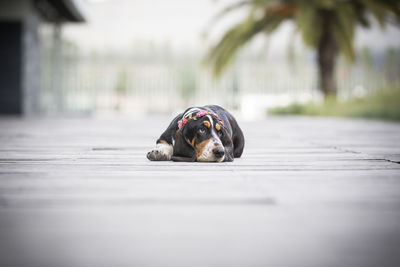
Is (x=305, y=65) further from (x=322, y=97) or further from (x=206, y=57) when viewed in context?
(x=206, y=57)

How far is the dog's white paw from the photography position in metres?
2.98

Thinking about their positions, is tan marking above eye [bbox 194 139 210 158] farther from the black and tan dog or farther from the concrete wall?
the concrete wall

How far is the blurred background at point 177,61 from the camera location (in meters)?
12.0

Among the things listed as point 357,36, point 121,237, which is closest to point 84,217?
point 121,237

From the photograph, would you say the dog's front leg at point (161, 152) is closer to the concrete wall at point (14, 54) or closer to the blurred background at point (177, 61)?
the blurred background at point (177, 61)

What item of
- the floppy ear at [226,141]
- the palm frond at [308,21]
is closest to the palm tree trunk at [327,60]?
the palm frond at [308,21]

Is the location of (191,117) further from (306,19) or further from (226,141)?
(306,19)

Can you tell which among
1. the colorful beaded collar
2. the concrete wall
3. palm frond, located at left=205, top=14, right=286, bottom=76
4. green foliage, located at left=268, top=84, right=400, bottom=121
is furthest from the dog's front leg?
palm frond, located at left=205, top=14, right=286, bottom=76

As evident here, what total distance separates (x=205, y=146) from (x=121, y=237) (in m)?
1.65

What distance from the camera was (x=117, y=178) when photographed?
2.14m

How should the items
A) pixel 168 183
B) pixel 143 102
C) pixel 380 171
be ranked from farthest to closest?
pixel 143 102 → pixel 380 171 → pixel 168 183

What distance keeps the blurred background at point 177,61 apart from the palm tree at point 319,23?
6 cm

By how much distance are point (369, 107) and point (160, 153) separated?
1075cm

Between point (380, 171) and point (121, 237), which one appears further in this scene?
point (380, 171)
